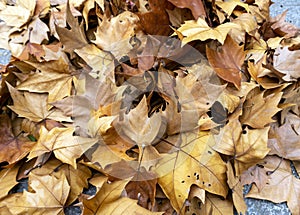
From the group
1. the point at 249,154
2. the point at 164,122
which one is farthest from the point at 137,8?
the point at 249,154

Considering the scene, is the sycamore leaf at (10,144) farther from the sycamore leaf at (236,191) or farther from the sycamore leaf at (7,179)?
the sycamore leaf at (236,191)

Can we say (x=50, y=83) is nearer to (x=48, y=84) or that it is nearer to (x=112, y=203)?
(x=48, y=84)

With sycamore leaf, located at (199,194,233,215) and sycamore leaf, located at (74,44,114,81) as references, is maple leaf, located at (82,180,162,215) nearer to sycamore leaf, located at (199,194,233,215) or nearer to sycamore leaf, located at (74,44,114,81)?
sycamore leaf, located at (199,194,233,215)

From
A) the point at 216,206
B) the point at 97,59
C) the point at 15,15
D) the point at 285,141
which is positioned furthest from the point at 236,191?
the point at 15,15

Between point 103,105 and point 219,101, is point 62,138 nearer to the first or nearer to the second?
point 103,105

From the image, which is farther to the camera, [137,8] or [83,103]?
[137,8]

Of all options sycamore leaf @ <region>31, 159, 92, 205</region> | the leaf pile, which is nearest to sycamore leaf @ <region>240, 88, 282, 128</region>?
the leaf pile

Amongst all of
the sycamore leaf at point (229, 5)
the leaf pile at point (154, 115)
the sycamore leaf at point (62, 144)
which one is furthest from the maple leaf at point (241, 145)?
the sycamore leaf at point (229, 5)
